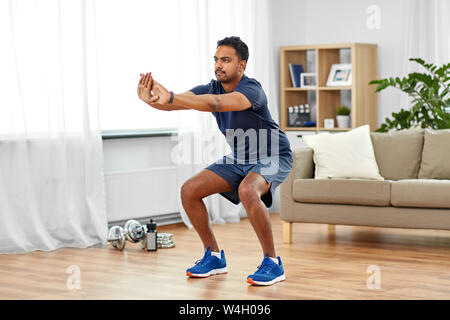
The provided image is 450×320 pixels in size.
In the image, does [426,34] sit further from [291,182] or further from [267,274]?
[267,274]

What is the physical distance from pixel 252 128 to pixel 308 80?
353cm

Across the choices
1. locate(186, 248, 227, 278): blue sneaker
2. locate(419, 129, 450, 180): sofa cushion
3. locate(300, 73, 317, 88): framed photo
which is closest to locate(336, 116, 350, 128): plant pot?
locate(300, 73, 317, 88): framed photo

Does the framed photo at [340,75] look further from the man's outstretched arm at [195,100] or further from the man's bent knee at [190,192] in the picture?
the man's outstretched arm at [195,100]

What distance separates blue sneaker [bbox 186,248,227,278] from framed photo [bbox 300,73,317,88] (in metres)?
3.44

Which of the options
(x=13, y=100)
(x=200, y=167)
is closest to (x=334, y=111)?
(x=200, y=167)

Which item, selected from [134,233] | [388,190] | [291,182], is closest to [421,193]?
[388,190]

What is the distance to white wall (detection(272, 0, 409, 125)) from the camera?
22.7 ft

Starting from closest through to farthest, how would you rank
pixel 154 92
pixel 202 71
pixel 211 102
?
pixel 154 92 < pixel 211 102 < pixel 202 71

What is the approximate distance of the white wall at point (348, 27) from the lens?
272 inches

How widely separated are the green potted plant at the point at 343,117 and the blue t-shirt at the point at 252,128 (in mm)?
3102

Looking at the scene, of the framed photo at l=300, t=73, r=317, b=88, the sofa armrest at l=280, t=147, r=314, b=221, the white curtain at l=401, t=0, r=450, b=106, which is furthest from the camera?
the framed photo at l=300, t=73, r=317, b=88

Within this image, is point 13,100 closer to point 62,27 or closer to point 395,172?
point 62,27

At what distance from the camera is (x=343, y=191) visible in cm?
493

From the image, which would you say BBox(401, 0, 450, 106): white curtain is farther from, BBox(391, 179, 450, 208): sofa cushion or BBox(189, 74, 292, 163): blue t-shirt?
BBox(189, 74, 292, 163): blue t-shirt
